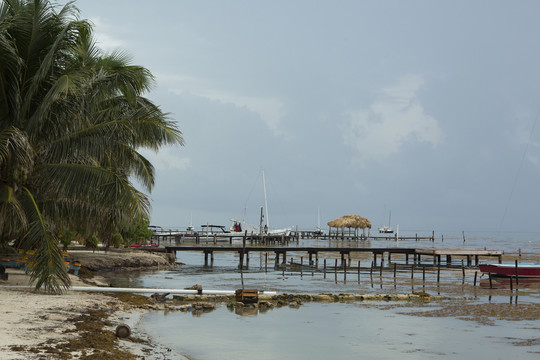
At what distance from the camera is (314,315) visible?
21.3 meters

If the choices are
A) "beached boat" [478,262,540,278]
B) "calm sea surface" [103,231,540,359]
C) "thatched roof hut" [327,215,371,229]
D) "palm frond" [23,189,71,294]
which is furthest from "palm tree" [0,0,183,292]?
"thatched roof hut" [327,215,371,229]

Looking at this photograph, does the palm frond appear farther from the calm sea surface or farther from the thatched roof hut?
the thatched roof hut

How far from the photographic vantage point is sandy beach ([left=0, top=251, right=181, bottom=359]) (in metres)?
11.2

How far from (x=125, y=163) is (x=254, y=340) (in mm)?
7367

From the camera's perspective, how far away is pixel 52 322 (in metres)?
14.1

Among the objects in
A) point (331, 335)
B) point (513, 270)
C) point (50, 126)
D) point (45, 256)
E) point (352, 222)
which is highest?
point (50, 126)

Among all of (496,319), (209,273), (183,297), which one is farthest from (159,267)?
(496,319)

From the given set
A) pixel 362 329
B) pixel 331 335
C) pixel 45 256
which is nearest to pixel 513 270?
pixel 362 329

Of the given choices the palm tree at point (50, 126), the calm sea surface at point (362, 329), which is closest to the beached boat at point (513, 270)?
the calm sea surface at point (362, 329)

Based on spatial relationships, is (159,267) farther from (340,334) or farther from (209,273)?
(340,334)

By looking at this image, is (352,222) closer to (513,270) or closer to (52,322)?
(513,270)

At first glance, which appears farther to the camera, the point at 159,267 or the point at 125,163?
the point at 159,267

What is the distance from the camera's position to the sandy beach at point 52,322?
11.2 m

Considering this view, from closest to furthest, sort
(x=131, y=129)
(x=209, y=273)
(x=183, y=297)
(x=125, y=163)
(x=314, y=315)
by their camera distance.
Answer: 1. (x=131, y=129)
2. (x=125, y=163)
3. (x=314, y=315)
4. (x=183, y=297)
5. (x=209, y=273)
